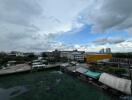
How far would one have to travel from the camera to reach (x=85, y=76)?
26938 millimetres

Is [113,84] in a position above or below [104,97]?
above

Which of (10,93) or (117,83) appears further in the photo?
(10,93)

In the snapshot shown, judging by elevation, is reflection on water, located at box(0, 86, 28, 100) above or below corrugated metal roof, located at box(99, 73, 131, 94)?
below

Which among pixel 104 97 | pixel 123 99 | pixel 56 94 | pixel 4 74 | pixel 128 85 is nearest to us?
pixel 123 99

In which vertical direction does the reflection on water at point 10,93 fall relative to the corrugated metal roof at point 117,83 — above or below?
below

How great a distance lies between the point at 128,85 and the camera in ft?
50.5

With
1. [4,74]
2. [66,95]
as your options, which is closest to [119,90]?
[66,95]

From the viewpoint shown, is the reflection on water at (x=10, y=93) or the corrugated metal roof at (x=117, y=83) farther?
the reflection on water at (x=10, y=93)

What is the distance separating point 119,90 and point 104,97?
6.80 ft

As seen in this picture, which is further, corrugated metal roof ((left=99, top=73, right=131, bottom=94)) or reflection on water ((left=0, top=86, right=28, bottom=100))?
reflection on water ((left=0, top=86, right=28, bottom=100))

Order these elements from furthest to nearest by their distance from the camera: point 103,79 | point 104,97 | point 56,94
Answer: point 103,79 → point 56,94 → point 104,97

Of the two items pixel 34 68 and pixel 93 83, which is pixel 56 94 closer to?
pixel 93 83

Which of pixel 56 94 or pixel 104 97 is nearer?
pixel 104 97

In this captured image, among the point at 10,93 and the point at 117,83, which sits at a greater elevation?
the point at 117,83
